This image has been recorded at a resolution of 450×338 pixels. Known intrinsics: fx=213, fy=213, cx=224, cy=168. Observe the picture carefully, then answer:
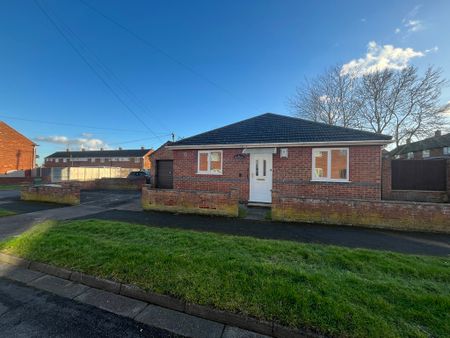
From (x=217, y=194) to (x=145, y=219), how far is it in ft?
8.79

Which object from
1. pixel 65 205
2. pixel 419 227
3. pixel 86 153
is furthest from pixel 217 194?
pixel 86 153

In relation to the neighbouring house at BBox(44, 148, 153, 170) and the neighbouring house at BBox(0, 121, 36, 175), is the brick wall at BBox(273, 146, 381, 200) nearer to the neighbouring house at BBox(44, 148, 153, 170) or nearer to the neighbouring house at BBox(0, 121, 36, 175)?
the neighbouring house at BBox(0, 121, 36, 175)

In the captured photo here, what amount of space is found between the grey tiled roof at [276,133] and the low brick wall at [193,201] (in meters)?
3.34

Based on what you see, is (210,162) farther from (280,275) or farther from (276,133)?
(280,275)

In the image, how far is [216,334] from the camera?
7.60ft

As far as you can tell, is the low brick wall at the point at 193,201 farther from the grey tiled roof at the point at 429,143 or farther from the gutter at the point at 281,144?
the grey tiled roof at the point at 429,143

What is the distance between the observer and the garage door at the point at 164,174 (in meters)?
16.4

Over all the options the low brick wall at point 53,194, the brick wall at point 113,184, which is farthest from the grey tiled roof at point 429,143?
the low brick wall at point 53,194

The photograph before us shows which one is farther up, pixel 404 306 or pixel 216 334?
pixel 404 306

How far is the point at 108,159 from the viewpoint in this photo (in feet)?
180

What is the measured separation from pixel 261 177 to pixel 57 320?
8.44m

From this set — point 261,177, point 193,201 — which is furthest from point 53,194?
point 261,177

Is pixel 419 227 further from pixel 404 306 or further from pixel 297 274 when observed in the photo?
pixel 297 274

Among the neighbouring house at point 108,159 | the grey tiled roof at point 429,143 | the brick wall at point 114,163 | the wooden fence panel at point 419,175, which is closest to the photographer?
the wooden fence panel at point 419,175
